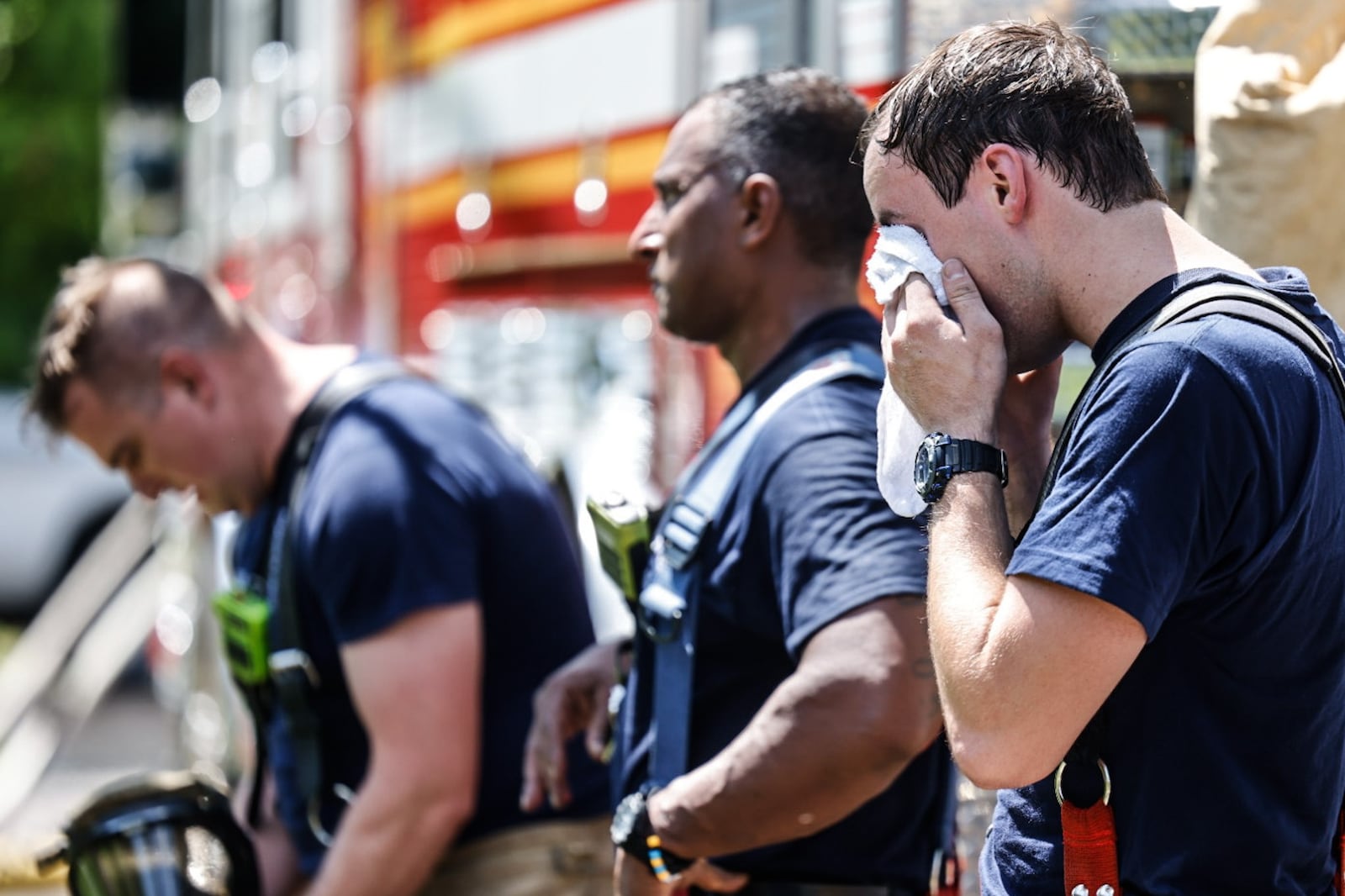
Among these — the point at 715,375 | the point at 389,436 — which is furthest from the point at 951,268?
Answer: the point at 715,375

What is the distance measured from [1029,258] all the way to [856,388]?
2.27 ft

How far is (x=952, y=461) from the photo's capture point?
66.2 inches

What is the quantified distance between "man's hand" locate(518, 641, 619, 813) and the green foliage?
1689 centimetres

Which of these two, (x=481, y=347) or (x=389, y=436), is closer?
(x=389, y=436)

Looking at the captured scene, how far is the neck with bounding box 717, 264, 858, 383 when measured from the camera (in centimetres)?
252

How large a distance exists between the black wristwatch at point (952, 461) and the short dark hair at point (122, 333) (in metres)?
1.89

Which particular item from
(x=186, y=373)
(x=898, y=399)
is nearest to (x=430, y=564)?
(x=186, y=373)

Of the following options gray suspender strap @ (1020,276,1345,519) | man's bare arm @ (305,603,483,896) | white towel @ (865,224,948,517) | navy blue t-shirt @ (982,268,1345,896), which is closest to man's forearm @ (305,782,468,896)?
man's bare arm @ (305,603,483,896)

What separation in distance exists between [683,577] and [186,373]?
4.28 feet

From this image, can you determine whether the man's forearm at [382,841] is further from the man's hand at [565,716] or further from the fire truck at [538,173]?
the fire truck at [538,173]

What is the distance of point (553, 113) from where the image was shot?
15.7 ft

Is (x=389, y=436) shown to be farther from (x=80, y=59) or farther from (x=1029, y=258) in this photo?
(x=80, y=59)

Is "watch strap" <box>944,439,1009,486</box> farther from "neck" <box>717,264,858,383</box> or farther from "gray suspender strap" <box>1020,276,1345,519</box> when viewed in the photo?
"neck" <box>717,264,858,383</box>

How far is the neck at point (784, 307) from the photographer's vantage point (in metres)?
2.52
